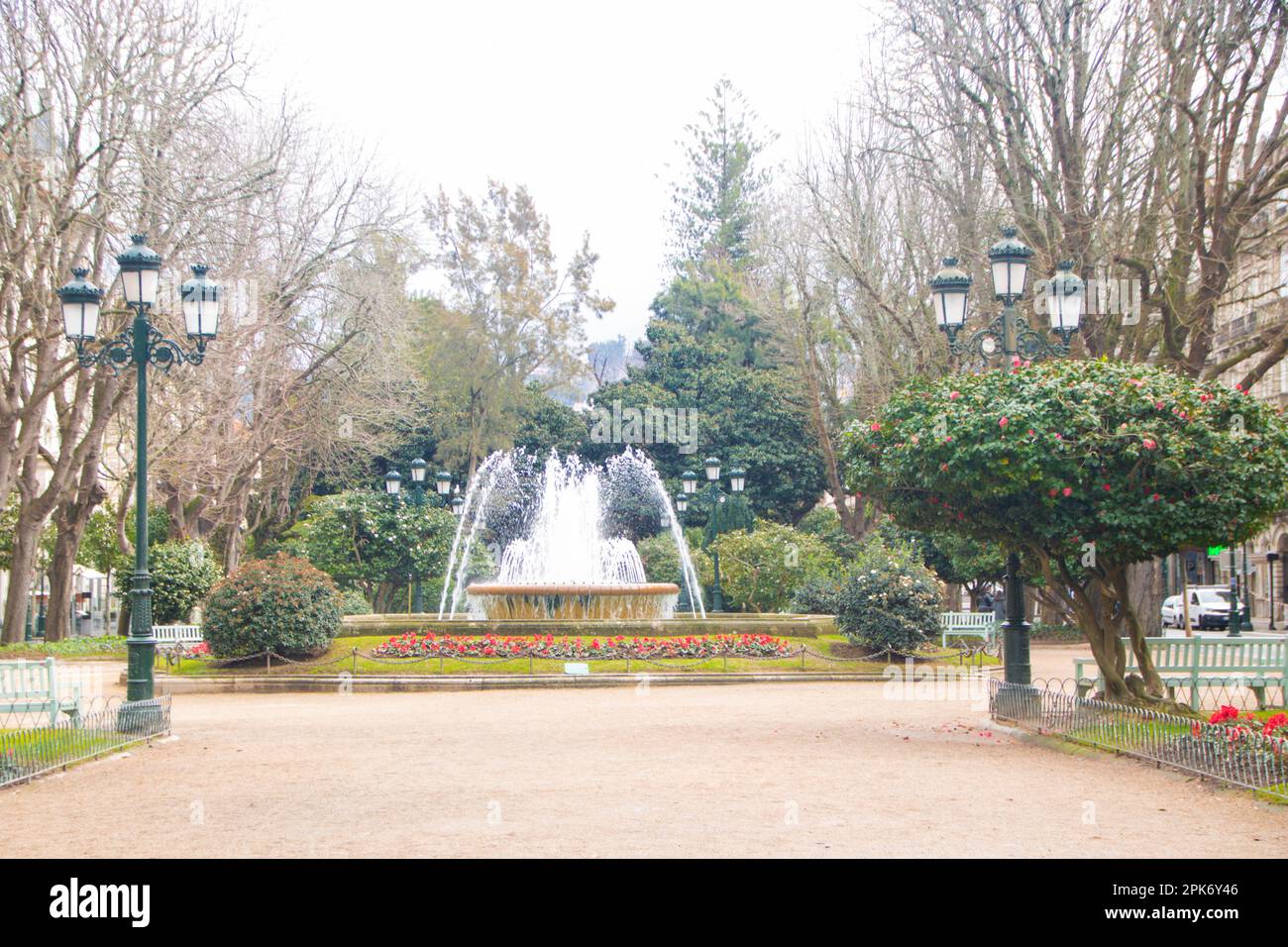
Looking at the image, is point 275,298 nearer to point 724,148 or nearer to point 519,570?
point 519,570

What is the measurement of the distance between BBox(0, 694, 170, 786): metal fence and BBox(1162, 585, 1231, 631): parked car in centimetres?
3449

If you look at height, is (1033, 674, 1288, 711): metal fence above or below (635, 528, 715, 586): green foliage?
below

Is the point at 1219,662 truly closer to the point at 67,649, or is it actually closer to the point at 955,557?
the point at 955,557

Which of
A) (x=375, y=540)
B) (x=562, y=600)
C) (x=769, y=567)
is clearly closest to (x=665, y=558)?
(x=769, y=567)

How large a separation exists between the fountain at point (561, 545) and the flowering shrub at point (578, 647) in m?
1.52

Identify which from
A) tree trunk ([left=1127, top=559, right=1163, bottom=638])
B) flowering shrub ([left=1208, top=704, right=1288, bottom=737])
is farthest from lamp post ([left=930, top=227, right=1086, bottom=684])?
tree trunk ([left=1127, top=559, right=1163, bottom=638])

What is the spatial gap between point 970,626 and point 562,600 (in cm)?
888

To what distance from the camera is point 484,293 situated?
47.7 meters

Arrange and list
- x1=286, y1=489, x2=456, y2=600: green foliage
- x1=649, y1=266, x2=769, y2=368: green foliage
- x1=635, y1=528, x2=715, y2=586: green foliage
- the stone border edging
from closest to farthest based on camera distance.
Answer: the stone border edging
x1=286, y1=489, x2=456, y2=600: green foliage
x1=635, y1=528, x2=715, y2=586: green foliage
x1=649, y1=266, x2=769, y2=368: green foliage

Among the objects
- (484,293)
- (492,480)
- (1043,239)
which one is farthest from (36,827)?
(484,293)

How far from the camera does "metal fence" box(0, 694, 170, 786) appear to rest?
9992 millimetres

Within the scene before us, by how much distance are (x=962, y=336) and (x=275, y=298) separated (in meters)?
14.5

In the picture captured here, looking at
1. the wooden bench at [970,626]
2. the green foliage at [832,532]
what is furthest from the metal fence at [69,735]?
the green foliage at [832,532]

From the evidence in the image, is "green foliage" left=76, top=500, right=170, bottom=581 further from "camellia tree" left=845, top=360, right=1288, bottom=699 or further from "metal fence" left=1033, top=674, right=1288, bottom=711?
"camellia tree" left=845, top=360, right=1288, bottom=699
